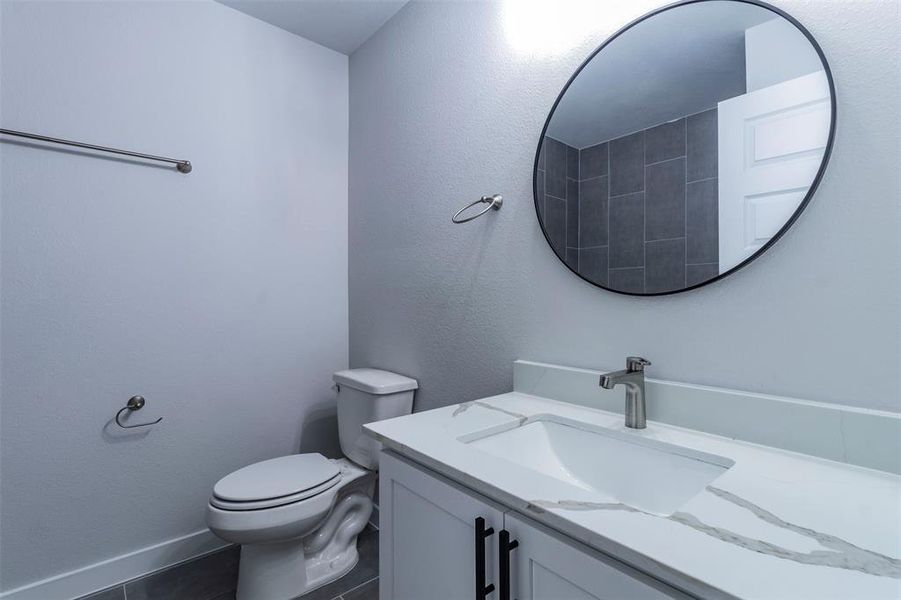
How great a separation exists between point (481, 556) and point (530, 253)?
848mm

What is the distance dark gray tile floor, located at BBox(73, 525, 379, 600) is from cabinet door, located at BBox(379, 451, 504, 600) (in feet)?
2.39

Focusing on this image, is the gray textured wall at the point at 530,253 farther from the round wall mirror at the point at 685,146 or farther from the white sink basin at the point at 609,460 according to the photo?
the white sink basin at the point at 609,460

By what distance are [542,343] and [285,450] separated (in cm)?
141

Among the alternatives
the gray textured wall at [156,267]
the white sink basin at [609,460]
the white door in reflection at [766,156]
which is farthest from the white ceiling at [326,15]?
the white sink basin at [609,460]

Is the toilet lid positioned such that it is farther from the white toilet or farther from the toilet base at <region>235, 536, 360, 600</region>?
the toilet base at <region>235, 536, 360, 600</region>

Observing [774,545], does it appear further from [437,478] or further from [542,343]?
[542,343]

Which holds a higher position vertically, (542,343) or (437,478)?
(542,343)

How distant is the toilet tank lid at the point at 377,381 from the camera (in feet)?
5.41

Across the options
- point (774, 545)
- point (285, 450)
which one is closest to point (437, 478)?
point (774, 545)

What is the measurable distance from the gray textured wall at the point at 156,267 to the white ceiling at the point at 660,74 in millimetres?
1374

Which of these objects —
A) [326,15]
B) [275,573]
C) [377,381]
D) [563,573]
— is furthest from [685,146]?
[275,573]

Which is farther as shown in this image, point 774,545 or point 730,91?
point 730,91

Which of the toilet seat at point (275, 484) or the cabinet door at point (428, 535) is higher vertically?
the cabinet door at point (428, 535)

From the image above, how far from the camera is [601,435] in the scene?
973 mm
